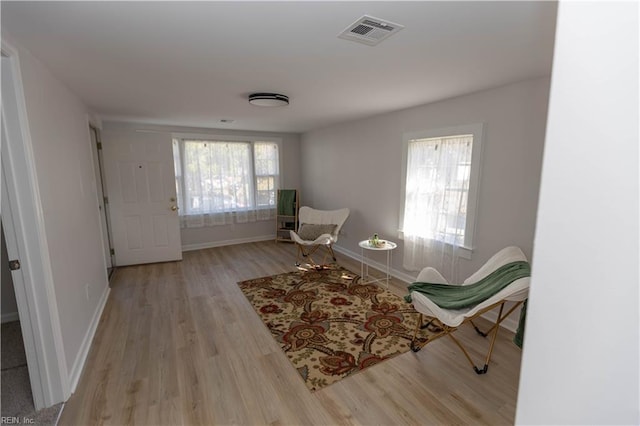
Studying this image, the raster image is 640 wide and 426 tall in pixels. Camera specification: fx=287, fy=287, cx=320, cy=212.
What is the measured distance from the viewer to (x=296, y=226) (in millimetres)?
5723

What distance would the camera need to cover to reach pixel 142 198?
4.42 m

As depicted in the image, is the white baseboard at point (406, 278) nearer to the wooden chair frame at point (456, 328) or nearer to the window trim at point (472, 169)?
the wooden chair frame at point (456, 328)

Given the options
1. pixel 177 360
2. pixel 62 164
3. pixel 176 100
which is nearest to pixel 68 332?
pixel 177 360

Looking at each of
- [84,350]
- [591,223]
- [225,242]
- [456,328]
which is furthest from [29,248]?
[225,242]

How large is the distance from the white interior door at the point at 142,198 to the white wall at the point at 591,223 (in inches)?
192

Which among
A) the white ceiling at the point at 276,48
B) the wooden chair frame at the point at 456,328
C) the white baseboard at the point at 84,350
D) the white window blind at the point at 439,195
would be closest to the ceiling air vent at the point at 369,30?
the white ceiling at the point at 276,48

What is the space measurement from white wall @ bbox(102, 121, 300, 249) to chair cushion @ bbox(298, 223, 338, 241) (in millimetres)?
1575

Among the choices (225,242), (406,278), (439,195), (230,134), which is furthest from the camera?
(225,242)

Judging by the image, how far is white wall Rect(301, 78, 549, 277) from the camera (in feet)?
8.06

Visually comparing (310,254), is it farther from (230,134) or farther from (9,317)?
(9,317)

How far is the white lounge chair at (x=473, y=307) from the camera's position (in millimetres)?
1902

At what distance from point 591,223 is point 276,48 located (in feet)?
5.83

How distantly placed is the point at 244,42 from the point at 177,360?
2.33 meters

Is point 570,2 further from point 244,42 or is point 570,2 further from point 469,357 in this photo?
point 469,357
